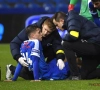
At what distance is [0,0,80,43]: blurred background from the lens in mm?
13906

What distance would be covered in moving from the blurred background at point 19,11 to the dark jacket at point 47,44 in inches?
295

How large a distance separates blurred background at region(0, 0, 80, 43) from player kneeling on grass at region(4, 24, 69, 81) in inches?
305

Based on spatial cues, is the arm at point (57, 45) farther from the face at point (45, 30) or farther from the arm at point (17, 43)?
the arm at point (17, 43)

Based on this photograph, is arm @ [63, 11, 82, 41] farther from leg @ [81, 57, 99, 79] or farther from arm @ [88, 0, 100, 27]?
arm @ [88, 0, 100, 27]

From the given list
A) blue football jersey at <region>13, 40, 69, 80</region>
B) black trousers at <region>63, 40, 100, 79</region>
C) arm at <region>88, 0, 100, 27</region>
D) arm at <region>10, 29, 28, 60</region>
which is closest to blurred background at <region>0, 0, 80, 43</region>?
arm at <region>88, 0, 100, 27</region>

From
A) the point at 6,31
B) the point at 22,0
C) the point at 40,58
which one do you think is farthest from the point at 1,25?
the point at 40,58

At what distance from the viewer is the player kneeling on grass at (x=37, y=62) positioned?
5.10m

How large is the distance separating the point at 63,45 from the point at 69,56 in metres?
0.14

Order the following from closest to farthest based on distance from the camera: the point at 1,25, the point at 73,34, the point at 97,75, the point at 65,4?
the point at 73,34 < the point at 97,75 < the point at 1,25 < the point at 65,4

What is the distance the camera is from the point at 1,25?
13.8 meters

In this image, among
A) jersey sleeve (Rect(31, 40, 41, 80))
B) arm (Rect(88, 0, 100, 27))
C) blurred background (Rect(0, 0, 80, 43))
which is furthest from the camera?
Answer: blurred background (Rect(0, 0, 80, 43))

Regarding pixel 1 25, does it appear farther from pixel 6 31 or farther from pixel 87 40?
pixel 87 40

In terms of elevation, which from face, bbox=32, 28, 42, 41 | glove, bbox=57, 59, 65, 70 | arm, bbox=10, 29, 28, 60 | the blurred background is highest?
face, bbox=32, 28, 42, 41

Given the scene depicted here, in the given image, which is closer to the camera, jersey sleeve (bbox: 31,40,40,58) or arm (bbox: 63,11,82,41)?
arm (bbox: 63,11,82,41)
